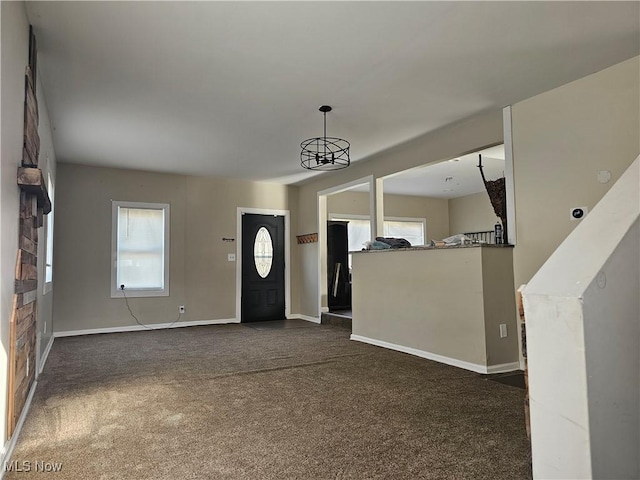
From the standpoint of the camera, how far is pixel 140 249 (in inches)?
259

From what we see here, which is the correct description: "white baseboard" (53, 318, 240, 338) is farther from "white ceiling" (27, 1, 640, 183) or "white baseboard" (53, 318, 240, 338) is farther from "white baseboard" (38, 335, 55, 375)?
"white ceiling" (27, 1, 640, 183)

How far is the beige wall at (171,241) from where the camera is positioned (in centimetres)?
605

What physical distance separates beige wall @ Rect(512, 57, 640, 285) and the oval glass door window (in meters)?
4.51

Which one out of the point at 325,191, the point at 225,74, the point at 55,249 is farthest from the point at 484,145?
the point at 55,249

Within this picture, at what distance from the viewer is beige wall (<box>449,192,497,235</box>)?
862 centimetres

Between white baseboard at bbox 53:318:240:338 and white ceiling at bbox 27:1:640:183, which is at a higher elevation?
white ceiling at bbox 27:1:640:183

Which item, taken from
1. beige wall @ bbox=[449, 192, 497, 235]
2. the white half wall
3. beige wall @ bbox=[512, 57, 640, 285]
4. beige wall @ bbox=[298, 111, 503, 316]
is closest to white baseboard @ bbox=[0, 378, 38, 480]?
the white half wall

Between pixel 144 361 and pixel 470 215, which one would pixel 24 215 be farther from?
pixel 470 215

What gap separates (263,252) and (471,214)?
14.8ft

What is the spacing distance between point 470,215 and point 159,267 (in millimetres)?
6253

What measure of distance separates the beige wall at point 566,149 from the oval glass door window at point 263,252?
4.51 metres

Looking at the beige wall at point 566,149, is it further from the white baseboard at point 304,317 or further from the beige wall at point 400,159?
the white baseboard at point 304,317

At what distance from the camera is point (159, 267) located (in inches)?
264

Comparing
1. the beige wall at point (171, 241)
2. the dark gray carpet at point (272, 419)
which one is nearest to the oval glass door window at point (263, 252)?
the beige wall at point (171, 241)
